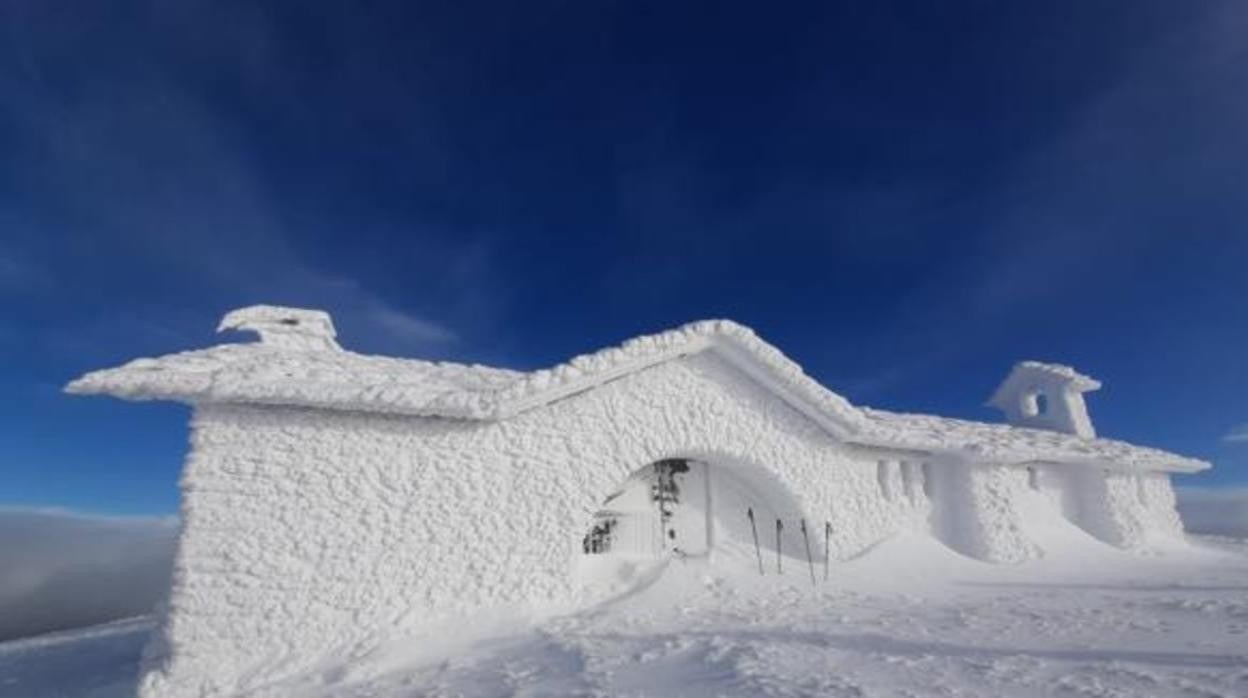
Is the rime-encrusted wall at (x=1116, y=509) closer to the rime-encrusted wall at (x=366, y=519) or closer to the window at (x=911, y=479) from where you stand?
the window at (x=911, y=479)

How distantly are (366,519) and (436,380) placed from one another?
2787 millimetres

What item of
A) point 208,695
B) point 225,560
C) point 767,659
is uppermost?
point 225,560

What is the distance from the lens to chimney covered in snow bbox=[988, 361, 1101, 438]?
65.3 ft

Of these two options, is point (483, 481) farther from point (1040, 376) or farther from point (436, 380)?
point (1040, 376)

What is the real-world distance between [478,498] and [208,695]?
12.9 feet

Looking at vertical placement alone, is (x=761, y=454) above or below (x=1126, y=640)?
above

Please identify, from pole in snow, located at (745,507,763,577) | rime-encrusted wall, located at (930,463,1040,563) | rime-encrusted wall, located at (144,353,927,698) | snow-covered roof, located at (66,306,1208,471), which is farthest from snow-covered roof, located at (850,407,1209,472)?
rime-encrusted wall, located at (144,353,927,698)

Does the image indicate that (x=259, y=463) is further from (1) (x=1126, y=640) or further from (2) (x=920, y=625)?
(1) (x=1126, y=640)

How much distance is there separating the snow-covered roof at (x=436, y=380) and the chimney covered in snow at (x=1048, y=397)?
225 inches

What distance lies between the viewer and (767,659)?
20.9 feet

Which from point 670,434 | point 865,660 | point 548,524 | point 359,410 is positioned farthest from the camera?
point 670,434

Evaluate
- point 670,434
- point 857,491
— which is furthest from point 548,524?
point 857,491

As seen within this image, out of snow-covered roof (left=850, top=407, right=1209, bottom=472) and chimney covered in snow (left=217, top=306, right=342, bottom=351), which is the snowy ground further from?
→ chimney covered in snow (left=217, top=306, right=342, bottom=351)

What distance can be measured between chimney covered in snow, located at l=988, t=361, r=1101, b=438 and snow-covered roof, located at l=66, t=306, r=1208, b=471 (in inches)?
225
